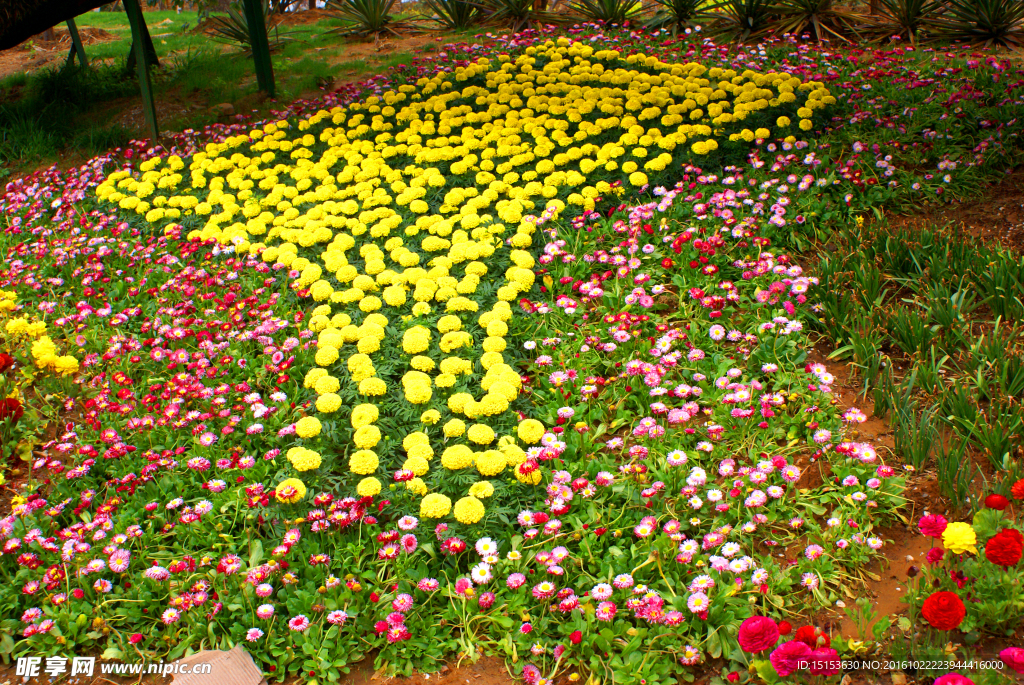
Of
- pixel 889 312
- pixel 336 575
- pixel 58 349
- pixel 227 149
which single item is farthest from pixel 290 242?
pixel 889 312

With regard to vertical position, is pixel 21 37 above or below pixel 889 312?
above

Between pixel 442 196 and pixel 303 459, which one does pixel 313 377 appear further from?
pixel 442 196

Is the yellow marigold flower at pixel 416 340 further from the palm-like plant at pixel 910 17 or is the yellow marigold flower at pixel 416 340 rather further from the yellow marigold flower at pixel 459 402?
the palm-like plant at pixel 910 17

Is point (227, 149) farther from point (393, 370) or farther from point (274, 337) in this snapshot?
point (393, 370)

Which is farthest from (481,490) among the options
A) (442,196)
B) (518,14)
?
(518,14)

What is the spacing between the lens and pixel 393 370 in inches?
153

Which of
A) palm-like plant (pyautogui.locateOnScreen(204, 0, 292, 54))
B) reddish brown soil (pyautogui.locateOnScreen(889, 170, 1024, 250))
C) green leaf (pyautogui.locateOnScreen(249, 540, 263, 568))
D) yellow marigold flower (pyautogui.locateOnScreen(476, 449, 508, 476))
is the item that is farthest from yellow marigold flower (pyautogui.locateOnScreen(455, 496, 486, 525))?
palm-like plant (pyautogui.locateOnScreen(204, 0, 292, 54))

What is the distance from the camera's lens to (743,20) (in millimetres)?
9711

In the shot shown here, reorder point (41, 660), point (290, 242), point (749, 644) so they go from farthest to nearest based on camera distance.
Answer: point (290, 242) → point (41, 660) → point (749, 644)

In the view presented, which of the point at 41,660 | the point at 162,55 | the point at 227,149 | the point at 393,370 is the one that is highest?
the point at 162,55

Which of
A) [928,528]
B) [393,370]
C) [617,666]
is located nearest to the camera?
[928,528]

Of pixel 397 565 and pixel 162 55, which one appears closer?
pixel 397 565

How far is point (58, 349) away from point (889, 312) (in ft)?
16.7

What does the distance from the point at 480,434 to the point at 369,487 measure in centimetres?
60
